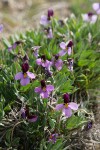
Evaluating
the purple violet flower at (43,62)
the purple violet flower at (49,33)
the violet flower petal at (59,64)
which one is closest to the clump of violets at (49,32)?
the purple violet flower at (49,33)

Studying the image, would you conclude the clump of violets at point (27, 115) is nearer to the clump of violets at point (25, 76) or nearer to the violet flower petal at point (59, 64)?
the clump of violets at point (25, 76)

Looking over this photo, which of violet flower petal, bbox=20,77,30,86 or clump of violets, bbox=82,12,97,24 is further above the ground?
clump of violets, bbox=82,12,97,24

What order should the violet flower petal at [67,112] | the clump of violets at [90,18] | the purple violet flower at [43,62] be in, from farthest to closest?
the clump of violets at [90,18], the purple violet flower at [43,62], the violet flower petal at [67,112]

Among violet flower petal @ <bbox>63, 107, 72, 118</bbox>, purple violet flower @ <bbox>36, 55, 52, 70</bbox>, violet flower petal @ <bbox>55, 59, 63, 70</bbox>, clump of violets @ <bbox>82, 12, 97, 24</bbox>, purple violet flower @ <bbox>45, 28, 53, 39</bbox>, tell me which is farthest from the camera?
clump of violets @ <bbox>82, 12, 97, 24</bbox>

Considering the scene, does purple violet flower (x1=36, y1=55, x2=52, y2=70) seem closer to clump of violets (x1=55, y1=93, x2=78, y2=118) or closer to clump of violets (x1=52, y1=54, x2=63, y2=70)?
clump of violets (x1=52, y1=54, x2=63, y2=70)

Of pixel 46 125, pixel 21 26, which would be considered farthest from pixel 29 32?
pixel 21 26

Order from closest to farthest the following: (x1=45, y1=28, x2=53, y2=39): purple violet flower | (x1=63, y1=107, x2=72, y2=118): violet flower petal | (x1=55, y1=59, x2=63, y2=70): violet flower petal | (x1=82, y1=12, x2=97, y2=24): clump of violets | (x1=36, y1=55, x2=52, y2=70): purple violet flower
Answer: (x1=63, y1=107, x2=72, y2=118): violet flower petal, (x1=36, y1=55, x2=52, y2=70): purple violet flower, (x1=55, y1=59, x2=63, y2=70): violet flower petal, (x1=45, y1=28, x2=53, y2=39): purple violet flower, (x1=82, y1=12, x2=97, y2=24): clump of violets

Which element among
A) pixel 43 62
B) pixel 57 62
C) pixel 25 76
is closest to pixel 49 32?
pixel 57 62

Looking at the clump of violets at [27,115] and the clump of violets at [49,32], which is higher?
the clump of violets at [49,32]

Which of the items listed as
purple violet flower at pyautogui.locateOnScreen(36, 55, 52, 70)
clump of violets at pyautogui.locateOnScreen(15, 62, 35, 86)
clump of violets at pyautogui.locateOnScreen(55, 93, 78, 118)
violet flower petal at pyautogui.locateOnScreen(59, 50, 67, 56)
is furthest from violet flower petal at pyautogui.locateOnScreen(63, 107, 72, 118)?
violet flower petal at pyautogui.locateOnScreen(59, 50, 67, 56)

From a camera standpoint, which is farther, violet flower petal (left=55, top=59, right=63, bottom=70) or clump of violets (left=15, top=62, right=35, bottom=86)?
violet flower petal (left=55, top=59, right=63, bottom=70)

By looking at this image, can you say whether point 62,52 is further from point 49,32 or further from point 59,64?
point 49,32

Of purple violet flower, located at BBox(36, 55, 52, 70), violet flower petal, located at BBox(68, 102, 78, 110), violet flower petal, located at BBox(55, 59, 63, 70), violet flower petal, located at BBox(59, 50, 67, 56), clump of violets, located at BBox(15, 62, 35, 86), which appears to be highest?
violet flower petal, located at BBox(59, 50, 67, 56)
